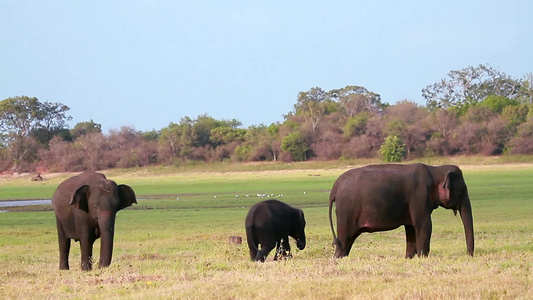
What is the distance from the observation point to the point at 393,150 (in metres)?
67.5

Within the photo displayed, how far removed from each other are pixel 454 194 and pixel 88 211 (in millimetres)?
6375

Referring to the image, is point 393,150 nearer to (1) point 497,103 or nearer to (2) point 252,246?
(1) point 497,103

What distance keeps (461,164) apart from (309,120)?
24777 millimetres

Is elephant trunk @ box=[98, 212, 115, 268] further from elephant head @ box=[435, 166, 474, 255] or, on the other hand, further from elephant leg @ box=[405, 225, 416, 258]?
elephant head @ box=[435, 166, 474, 255]

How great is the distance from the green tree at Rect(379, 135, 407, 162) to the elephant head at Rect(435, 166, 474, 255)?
173ft

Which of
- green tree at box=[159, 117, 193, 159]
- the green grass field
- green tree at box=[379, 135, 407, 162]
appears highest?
green tree at box=[159, 117, 193, 159]

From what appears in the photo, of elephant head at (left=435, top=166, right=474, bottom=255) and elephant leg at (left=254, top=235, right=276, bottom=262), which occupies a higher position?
elephant head at (left=435, top=166, right=474, bottom=255)

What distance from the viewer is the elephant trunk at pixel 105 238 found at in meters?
14.1

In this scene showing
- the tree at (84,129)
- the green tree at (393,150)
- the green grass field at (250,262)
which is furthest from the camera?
the tree at (84,129)

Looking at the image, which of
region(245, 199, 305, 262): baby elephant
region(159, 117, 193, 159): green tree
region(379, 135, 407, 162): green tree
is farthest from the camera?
region(159, 117, 193, 159): green tree

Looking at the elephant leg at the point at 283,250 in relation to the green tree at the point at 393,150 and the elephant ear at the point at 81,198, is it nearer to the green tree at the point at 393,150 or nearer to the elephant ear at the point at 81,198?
the elephant ear at the point at 81,198

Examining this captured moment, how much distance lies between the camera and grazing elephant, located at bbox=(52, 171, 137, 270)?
46.8ft

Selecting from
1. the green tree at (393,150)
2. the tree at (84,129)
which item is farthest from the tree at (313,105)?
the tree at (84,129)

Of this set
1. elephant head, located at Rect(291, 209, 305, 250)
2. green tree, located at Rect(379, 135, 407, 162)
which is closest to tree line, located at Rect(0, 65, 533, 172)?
green tree, located at Rect(379, 135, 407, 162)
